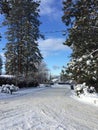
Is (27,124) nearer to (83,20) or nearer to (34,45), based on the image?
(83,20)

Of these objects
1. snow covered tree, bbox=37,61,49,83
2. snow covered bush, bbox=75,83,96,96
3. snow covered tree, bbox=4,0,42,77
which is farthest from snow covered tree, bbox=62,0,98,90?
snow covered tree, bbox=37,61,49,83

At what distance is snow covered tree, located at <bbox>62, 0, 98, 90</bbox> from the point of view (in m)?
21.2

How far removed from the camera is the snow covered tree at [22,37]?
5884 centimetres

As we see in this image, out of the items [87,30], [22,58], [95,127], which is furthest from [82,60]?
[22,58]

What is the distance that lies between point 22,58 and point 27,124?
48.6m

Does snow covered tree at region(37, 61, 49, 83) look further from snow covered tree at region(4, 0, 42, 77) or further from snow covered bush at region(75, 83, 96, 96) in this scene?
snow covered bush at region(75, 83, 96, 96)

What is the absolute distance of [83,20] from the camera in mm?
22422

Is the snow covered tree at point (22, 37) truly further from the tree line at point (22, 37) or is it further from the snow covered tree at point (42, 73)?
the snow covered tree at point (42, 73)

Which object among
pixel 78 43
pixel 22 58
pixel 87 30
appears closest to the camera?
pixel 87 30

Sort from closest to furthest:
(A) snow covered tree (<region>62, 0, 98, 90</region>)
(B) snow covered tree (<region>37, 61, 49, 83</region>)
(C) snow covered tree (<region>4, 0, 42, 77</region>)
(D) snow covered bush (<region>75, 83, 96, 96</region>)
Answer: (A) snow covered tree (<region>62, 0, 98, 90</region>), (D) snow covered bush (<region>75, 83, 96, 96</region>), (C) snow covered tree (<region>4, 0, 42, 77</region>), (B) snow covered tree (<region>37, 61, 49, 83</region>)

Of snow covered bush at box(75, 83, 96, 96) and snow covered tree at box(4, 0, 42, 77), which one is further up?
snow covered tree at box(4, 0, 42, 77)

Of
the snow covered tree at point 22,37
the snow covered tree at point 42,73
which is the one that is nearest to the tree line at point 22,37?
the snow covered tree at point 22,37

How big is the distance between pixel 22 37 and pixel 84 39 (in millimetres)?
38143

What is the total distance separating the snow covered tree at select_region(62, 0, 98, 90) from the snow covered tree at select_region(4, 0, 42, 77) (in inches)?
1325
